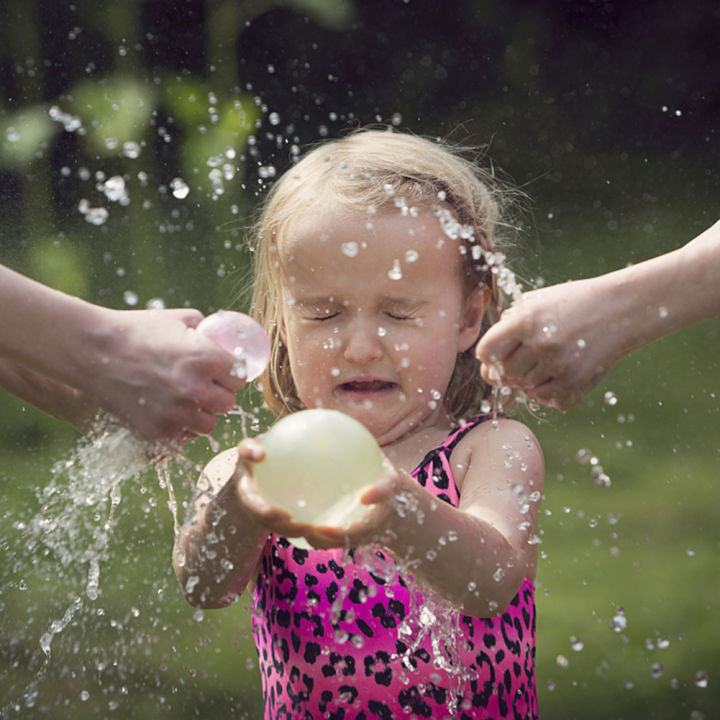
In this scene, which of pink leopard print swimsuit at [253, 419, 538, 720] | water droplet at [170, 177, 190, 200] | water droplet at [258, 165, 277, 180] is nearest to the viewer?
pink leopard print swimsuit at [253, 419, 538, 720]

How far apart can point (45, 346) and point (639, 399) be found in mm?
3735

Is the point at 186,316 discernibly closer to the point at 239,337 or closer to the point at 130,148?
the point at 239,337

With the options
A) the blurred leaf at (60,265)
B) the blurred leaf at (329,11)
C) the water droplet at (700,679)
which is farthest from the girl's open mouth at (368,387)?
the blurred leaf at (329,11)

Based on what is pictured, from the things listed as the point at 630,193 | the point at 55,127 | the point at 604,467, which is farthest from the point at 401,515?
the point at 630,193

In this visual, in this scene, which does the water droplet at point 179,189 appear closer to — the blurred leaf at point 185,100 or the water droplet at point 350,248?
the water droplet at point 350,248

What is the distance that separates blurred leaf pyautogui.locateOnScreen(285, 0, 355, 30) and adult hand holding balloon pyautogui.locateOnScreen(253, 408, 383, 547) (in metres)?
5.06

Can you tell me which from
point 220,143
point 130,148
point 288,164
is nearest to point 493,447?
point 220,143

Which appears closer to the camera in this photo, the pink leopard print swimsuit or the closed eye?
the pink leopard print swimsuit

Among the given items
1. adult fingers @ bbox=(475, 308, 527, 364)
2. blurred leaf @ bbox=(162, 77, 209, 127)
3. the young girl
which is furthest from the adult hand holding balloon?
blurred leaf @ bbox=(162, 77, 209, 127)

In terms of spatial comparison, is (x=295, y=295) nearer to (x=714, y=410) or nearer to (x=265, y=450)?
(x=265, y=450)

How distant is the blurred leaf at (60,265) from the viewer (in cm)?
514

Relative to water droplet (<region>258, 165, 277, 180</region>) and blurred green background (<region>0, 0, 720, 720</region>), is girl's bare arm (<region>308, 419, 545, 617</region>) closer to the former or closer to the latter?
blurred green background (<region>0, 0, 720, 720</region>)

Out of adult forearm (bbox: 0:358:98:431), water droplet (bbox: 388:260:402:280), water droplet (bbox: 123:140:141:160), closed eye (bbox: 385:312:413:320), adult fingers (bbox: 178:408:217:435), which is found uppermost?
water droplet (bbox: 388:260:402:280)

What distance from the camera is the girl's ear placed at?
205 centimetres
